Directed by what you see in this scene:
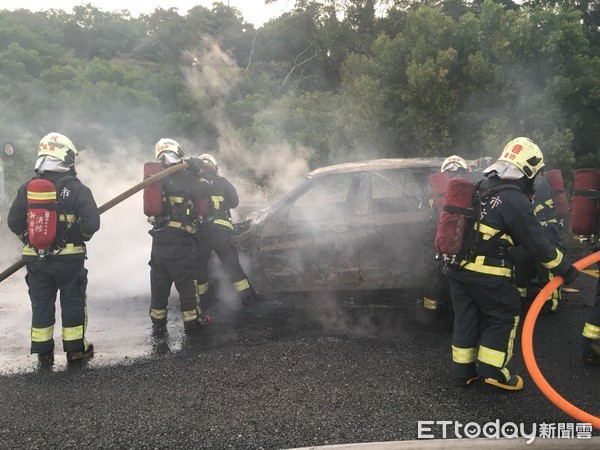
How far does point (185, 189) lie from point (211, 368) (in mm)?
1934

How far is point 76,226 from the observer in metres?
4.26

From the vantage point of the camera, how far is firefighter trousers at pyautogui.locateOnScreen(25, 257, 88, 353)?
418cm

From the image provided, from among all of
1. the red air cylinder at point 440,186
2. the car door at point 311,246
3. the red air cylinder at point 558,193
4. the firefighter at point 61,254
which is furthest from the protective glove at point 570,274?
the firefighter at point 61,254

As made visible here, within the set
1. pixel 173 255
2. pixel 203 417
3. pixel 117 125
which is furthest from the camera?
pixel 117 125

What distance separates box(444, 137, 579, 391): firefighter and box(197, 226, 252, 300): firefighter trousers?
113 inches

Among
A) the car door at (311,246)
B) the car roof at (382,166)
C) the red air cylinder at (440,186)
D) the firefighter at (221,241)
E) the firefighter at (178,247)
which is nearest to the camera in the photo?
the red air cylinder at (440,186)

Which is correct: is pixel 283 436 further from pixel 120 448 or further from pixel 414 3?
pixel 414 3

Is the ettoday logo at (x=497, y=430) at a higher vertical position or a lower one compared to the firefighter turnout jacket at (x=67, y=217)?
lower

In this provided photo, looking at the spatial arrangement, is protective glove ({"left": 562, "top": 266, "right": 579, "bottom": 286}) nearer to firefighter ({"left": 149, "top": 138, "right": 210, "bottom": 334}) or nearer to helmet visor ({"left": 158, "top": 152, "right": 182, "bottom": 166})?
firefighter ({"left": 149, "top": 138, "right": 210, "bottom": 334})

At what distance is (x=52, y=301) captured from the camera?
427 centimetres

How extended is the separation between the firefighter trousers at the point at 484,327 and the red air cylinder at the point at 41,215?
3.40m

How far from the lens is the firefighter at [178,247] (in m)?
4.94

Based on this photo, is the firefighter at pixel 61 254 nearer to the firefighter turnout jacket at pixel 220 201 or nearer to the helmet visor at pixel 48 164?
the helmet visor at pixel 48 164

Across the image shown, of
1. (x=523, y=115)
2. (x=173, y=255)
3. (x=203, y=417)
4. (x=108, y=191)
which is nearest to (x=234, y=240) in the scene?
(x=173, y=255)
